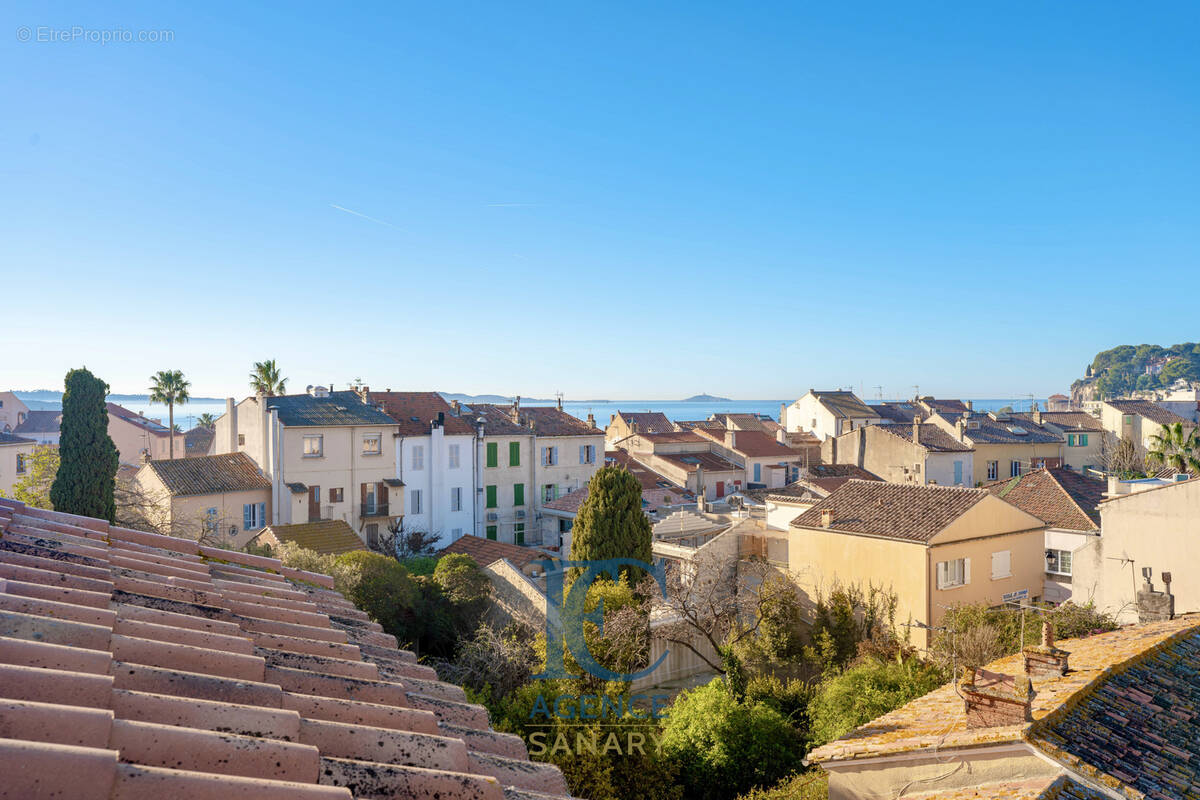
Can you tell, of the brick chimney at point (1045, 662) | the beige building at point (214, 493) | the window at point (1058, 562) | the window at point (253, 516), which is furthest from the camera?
the window at point (253, 516)

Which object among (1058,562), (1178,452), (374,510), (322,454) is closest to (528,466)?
(374,510)

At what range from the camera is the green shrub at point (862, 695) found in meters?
15.1

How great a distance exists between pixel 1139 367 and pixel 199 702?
559 feet

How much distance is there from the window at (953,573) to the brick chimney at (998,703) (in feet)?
42.2

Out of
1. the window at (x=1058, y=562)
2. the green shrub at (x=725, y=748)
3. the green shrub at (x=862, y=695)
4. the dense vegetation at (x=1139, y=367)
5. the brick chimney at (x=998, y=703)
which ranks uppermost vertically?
the dense vegetation at (x=1139, y=367)

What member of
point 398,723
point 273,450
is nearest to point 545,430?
point 273,450

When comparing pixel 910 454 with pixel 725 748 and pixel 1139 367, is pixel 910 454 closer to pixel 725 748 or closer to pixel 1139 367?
pixel 725 748

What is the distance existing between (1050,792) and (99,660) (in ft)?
25.2

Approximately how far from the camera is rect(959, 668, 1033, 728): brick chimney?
309 inches

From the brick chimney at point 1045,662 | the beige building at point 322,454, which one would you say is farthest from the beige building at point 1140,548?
the beige building at point 322,454

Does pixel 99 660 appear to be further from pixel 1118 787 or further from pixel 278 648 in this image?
pixel 1118 787

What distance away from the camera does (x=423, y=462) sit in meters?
36.9

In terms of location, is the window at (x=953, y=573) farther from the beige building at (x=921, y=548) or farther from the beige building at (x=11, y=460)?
the beige building at (x=11, y=460)

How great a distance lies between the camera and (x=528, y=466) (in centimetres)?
4078
